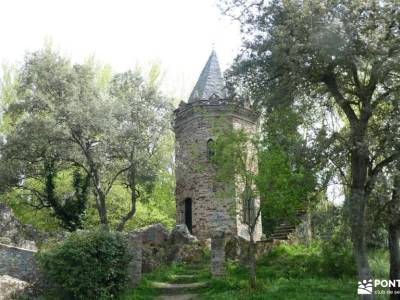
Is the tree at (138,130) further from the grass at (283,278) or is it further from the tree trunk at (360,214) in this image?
the tree trunk at (360,214)

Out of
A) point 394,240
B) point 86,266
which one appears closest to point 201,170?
point 86,266

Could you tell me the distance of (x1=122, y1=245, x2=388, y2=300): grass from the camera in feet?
43.1

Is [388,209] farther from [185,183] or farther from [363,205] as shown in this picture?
[185,183]

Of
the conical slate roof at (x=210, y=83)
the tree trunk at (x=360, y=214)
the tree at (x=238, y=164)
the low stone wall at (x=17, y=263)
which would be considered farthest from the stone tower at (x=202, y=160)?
the tree trunk at (x=360, y=214)

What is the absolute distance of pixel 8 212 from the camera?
18.7m

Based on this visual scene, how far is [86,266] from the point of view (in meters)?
13.1

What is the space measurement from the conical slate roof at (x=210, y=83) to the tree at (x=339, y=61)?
35.9ft

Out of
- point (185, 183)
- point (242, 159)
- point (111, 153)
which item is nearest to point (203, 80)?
point (185, 183)

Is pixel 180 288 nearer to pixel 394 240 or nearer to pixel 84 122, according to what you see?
pixel 394 240

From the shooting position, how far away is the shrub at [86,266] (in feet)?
42.4

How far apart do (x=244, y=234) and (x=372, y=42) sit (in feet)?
44.3

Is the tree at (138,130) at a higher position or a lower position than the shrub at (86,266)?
higher

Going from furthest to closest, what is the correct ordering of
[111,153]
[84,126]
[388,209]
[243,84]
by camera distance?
[111,153] → [84,126] → [243,84] → [388,209]

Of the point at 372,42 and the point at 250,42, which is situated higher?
the point at 250,42
